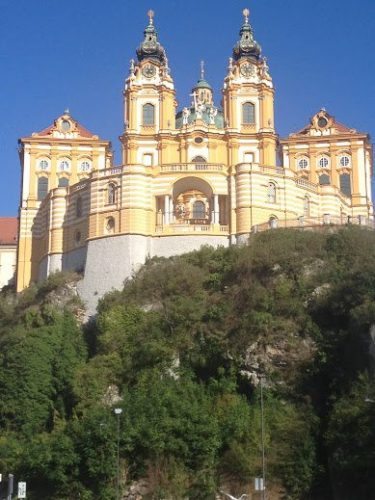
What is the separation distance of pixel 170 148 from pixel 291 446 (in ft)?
114

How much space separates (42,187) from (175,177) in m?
18.2

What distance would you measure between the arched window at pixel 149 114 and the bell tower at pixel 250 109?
636 cm

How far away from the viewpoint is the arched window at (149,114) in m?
74.6

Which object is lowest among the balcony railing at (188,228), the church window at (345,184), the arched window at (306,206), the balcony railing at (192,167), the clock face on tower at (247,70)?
the balcony railing at (188,228)

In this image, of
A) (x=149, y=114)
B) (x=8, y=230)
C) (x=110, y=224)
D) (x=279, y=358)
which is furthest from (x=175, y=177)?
(x=8, y=230)

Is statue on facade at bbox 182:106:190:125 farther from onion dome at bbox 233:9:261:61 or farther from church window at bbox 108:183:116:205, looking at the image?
church window at bbox 108:183:116:205

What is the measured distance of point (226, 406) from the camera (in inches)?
1866

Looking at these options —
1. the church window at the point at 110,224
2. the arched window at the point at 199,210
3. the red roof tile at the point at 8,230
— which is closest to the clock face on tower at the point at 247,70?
the arched window at the point at 199,210

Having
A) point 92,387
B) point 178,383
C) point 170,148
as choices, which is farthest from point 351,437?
point 170,148

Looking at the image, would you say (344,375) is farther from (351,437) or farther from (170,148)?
(170,148)

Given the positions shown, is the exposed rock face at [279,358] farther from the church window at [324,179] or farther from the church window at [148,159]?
the church window at [324,179]

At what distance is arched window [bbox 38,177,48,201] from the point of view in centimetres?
7665

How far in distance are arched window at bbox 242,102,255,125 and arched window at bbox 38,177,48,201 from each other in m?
18.6

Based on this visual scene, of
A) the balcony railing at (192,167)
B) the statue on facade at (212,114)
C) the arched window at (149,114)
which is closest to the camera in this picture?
the balcony railing at (192,167)
